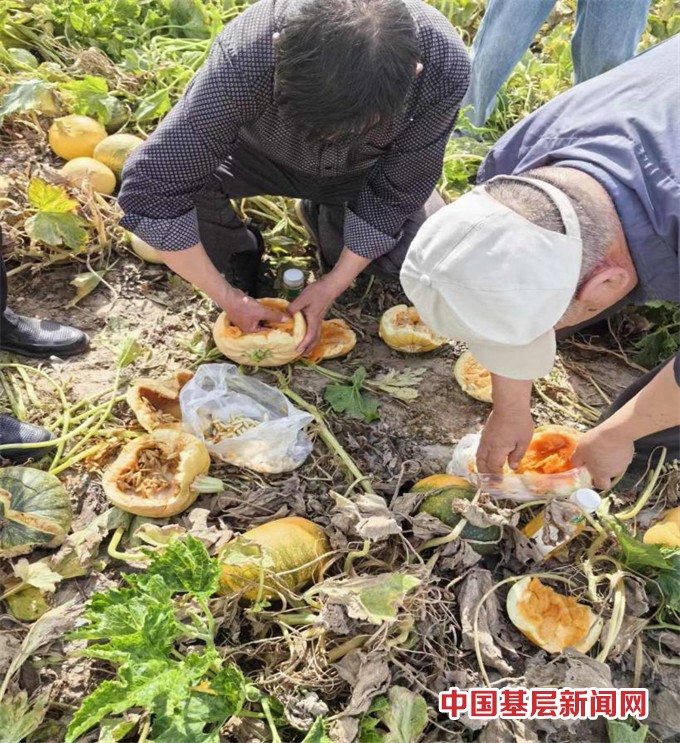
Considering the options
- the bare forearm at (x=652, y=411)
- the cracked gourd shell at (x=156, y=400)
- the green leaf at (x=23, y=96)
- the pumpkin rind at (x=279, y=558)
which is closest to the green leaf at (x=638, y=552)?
the bare forearm at (x=652, y=411)

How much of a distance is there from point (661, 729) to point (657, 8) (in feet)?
15.5

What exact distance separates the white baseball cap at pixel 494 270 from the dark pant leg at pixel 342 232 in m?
1.27

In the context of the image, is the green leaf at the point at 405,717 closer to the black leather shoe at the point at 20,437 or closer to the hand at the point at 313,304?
the hand at the point at 313,304

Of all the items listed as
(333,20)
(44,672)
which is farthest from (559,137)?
(44,672)

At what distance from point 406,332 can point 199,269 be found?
101cm

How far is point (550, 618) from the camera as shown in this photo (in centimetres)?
234

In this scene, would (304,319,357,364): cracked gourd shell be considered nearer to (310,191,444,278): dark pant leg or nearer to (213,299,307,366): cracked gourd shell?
(213,299,307,366): cracked gourd shell

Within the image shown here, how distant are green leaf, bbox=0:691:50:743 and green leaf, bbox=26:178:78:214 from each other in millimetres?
2130

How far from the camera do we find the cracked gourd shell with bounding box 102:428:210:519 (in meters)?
2.50

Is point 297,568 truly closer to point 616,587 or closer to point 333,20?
point 616,587

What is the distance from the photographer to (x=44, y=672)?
7.50ft

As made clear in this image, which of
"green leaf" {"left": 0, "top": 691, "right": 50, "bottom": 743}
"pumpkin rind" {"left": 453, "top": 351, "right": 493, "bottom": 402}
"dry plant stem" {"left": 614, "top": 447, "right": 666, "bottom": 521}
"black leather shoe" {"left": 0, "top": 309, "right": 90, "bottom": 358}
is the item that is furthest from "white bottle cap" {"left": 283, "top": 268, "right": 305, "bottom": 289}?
"green leaf" {"left": 0, "top": 691, "right": 50, "bottom": 743}

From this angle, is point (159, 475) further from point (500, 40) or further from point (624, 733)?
point (500, 40)

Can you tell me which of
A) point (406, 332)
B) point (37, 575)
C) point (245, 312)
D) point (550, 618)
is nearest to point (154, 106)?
point (245, 312)
